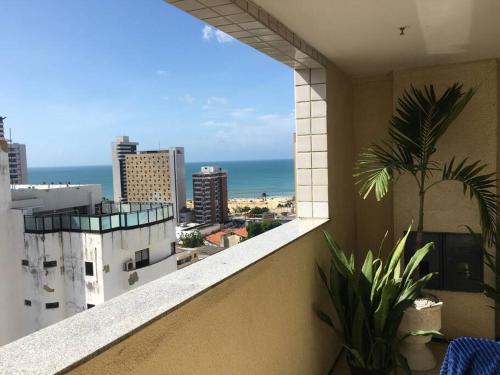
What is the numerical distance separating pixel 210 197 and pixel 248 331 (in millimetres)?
27563

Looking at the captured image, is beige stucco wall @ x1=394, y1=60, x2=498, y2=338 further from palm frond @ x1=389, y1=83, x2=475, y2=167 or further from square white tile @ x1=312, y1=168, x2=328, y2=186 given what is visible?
square white tile @ x1=312, y1=168, x2=328, y2=186

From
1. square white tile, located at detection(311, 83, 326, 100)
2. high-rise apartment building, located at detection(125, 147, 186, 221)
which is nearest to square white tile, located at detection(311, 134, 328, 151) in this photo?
square white tile, located at detection(311, 83, 326, 100)

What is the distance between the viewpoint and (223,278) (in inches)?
65.1

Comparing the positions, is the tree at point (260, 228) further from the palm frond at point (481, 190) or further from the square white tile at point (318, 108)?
the palm frond at point (481, 190)

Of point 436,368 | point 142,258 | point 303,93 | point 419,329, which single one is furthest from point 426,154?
point 142,258

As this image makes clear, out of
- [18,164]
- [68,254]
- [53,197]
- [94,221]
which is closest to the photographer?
[94,221]

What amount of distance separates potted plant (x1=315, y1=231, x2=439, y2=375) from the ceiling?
4.31ft

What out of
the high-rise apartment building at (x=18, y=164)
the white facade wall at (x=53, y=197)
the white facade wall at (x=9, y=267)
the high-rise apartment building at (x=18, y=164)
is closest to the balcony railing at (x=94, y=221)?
the white facade wall at (x=9, y=267)

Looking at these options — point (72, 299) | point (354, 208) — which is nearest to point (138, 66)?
point (72, 299)

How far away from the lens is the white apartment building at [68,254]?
51.7 feet

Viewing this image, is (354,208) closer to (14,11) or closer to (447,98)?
(447,98)

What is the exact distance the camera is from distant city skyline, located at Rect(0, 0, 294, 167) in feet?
154

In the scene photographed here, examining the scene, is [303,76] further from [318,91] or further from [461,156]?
[461,156]

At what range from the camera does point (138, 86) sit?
6950 cm
